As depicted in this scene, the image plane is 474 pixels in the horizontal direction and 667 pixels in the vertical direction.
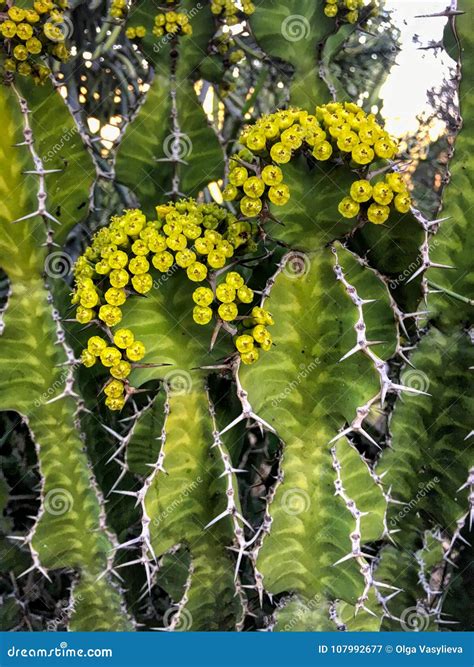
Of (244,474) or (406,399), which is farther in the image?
(244,474)

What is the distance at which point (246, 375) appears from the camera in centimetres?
102

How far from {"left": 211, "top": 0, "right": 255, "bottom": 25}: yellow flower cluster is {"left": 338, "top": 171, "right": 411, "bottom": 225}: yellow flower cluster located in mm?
354

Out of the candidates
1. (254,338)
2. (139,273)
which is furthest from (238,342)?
(139,273)

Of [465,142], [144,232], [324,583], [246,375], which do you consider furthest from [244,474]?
[465,142]

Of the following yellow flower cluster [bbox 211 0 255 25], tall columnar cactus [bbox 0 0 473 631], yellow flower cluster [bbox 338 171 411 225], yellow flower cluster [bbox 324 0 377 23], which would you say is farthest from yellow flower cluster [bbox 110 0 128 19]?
yellow flower cluster [bbox 338 171 411 225]

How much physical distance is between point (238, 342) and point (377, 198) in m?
0.28

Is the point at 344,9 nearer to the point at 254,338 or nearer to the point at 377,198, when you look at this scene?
the point at 377,198

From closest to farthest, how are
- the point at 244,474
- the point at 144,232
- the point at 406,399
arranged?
1. the point at 144,232
2. the point at 406,399
3. the point at 244,474

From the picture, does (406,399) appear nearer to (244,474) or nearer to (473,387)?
(473,387)

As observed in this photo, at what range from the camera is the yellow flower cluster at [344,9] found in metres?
1.06

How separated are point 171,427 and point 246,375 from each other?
0.15 meters

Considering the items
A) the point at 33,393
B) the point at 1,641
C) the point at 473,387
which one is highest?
the point at 473,387

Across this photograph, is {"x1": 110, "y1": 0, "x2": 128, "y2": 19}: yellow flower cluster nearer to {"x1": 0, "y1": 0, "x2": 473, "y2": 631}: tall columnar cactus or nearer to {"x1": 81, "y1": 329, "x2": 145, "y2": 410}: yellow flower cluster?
{"x1": 0, "y1": 0, "x2": 473, "y2": 631}: tall columnar cactus

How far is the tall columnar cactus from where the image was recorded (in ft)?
3.22
